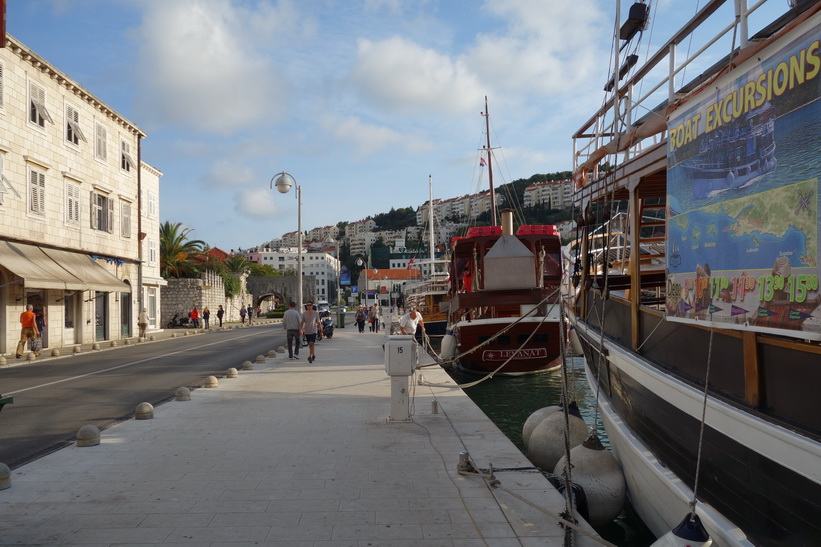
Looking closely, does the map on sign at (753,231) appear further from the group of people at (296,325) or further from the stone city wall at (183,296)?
the stone city wall at (183,296)

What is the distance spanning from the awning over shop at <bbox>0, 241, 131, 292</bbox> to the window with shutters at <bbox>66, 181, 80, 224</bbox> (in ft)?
4.58

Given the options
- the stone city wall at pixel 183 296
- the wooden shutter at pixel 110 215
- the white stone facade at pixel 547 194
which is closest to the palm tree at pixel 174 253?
the stone city wall at pixel 183 296

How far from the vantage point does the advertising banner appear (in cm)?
335

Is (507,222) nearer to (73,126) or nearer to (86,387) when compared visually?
(86,387)

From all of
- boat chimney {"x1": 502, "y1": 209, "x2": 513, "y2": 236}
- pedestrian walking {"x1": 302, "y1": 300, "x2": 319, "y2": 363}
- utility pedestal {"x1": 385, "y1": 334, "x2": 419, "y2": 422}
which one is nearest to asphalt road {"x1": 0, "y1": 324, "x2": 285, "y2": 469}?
pedestrian walking {"x1": 302, "y1": 300, "x2": 319, "y2": 363}

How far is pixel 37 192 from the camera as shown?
21.4 m

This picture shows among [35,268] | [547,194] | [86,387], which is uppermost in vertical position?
[547,194]

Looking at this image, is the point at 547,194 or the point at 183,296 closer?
the point at 183,296

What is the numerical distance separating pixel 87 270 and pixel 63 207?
Result: 2.56 metres

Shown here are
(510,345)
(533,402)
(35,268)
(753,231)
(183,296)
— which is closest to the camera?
(753,231)

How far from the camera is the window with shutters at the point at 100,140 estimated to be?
85.7 ft

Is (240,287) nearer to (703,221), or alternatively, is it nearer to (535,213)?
(703,221)

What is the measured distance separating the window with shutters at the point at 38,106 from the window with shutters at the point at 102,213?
425cm

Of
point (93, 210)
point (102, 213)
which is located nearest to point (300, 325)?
point (93, 210)
